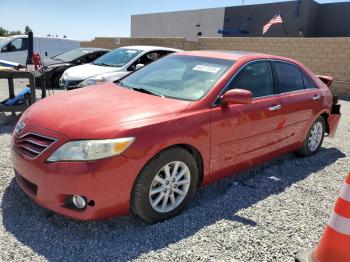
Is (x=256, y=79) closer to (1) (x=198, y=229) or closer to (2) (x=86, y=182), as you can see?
(1) (x=198, y=229)

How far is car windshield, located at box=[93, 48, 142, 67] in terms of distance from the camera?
29.6ft

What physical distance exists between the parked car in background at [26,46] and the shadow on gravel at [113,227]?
10.4 m

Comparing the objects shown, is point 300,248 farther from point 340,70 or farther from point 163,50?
point 340,70

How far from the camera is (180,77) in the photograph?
3871 millimetres

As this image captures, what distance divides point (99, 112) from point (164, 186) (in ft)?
2.85

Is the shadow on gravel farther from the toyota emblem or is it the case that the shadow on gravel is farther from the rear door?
the rear door

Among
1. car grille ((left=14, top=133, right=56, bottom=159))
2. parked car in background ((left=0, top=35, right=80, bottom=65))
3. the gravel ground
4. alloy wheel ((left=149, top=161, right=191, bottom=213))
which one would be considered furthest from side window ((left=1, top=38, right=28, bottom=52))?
alloy wheel ((left=149, top=161, right=191, bottom=213))

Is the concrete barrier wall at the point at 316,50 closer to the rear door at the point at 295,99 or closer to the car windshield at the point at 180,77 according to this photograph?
the rear door at the point at 295,99

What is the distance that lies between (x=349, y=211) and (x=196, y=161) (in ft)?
4.53

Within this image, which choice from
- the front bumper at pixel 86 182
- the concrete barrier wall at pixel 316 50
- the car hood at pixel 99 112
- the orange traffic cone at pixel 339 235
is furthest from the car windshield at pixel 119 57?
the concrete barrier wall at pixel 316 50

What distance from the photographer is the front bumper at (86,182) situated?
2.63 metres

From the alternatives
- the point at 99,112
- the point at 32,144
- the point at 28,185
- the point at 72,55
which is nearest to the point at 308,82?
the point at 99,112

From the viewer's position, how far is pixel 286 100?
4.34 m

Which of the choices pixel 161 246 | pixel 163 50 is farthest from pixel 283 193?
pixel 163 50
